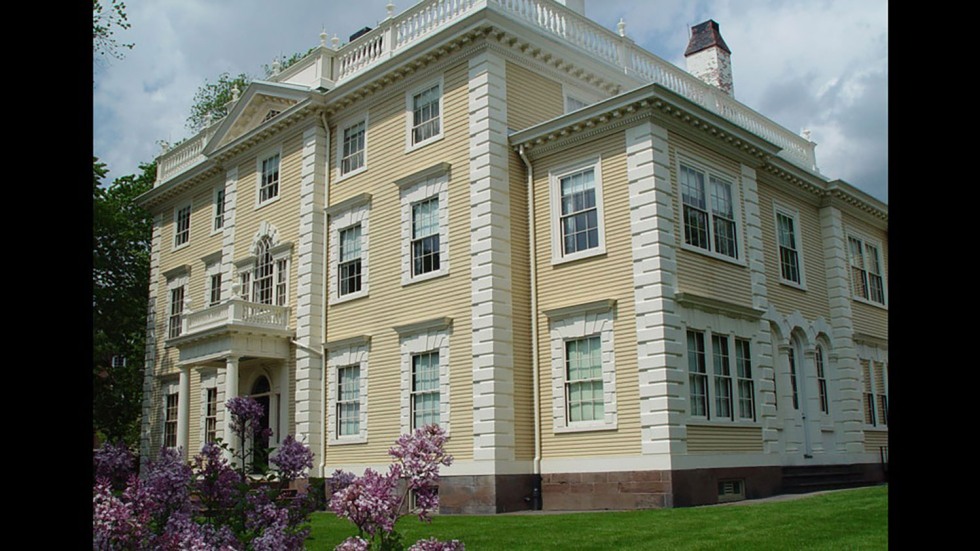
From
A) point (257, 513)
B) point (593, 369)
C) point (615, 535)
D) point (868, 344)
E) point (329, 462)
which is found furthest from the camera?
point (868, 344)

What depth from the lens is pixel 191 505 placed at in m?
5.30

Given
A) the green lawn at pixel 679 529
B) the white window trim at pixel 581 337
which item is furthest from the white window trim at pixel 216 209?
the green lawn at pixel 679 529

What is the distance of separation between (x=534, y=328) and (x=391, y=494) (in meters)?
14.6

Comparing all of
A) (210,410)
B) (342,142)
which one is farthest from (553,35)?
(210,410)

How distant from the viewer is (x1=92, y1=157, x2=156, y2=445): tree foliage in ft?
117

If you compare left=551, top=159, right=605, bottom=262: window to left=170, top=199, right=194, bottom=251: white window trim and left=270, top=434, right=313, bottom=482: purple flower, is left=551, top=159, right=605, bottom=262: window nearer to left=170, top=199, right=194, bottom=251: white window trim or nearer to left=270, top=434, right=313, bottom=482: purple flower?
left=270, top=434, right=313, bottom=482: purple flower

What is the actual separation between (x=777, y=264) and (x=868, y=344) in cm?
571

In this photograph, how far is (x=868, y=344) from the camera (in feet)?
86.1

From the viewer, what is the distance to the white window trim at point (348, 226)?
22656mm

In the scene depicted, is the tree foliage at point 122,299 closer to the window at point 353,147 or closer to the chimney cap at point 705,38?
the window at point 353,147

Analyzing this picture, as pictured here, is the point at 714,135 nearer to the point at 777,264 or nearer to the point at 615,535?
the point at 777,264

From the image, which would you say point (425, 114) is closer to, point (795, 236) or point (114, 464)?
point (795, 236)
